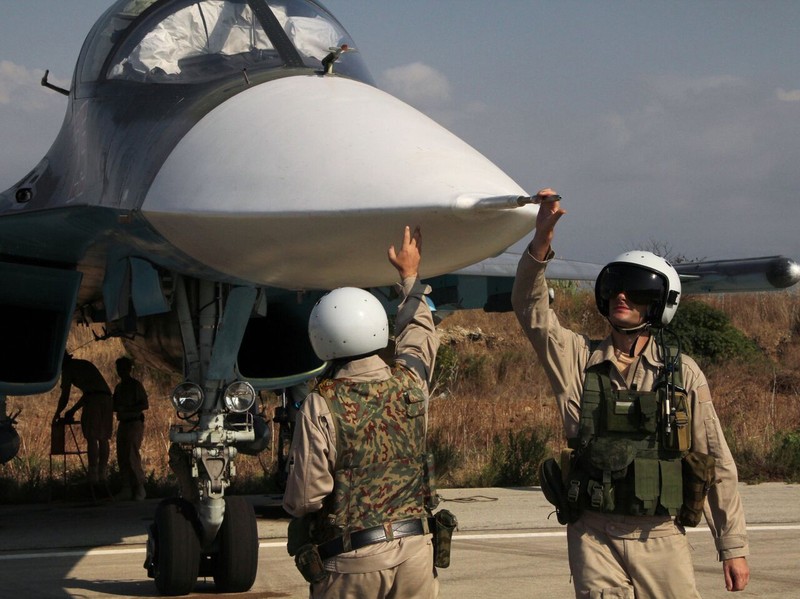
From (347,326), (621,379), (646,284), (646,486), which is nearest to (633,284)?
(646,284)

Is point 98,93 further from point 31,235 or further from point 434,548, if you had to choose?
point 434,548

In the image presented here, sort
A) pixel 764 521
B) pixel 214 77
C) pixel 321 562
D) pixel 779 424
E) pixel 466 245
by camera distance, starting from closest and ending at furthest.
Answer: pixel 321 562
pixel 466 245
pixel 214 77
pixel 764 521
pixel 779 424

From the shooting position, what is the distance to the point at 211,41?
6867mm

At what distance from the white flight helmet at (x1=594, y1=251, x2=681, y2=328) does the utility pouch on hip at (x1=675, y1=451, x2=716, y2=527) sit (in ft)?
1.69

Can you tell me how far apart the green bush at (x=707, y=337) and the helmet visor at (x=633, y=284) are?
1942 centimetres

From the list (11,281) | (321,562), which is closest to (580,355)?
(321,562)

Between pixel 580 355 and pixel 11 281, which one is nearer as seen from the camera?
pixel 580 355

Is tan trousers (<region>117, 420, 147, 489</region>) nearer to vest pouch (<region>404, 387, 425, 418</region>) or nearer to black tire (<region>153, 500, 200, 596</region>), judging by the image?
black tire (<region>153, 500, 200, 596</region>)

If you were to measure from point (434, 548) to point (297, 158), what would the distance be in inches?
76.5

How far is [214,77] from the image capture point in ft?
21.7

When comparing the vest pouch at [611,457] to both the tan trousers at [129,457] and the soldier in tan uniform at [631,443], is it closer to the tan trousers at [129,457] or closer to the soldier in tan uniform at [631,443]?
the soldier in tan uniform at [631,443]

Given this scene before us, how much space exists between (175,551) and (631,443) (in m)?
3.40

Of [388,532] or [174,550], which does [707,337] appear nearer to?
[174,550]

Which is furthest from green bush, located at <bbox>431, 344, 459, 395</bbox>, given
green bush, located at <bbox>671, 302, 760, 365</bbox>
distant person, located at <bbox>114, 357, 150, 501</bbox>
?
distant person, located at <bbox>114, 357, 150, 501</bbox>
